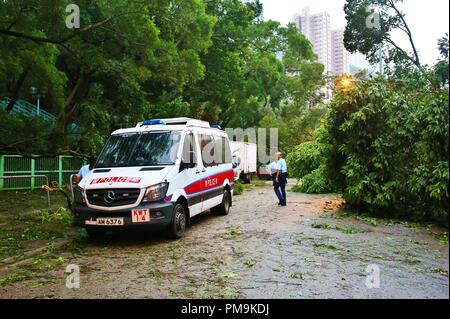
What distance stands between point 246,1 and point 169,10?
20.9m

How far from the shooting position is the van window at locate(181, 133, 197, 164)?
8331 mm

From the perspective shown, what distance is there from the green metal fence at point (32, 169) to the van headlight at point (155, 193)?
9487 millimetres

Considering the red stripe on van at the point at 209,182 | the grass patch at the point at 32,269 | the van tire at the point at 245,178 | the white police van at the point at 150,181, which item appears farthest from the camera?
the van tire at the point at 245,178

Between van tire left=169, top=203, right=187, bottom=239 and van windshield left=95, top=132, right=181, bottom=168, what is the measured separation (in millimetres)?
947

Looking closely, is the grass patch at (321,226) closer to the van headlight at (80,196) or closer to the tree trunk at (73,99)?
the van headlight at (80,196)

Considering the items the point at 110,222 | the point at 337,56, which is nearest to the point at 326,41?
the point at 337,56

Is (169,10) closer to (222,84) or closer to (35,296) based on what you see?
(35,296)

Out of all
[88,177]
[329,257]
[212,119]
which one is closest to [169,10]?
[88,177]

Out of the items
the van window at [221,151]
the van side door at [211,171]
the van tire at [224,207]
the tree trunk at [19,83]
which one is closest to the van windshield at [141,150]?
the van side door at [211,171]

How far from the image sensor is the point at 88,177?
306 inches

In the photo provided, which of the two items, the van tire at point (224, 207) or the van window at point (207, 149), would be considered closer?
the van window at point (207, 149)

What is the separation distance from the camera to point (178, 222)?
308 inches

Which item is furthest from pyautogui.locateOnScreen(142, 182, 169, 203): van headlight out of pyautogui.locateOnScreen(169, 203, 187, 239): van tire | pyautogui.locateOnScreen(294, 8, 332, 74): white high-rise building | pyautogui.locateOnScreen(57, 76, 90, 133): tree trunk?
pyautogui.locateOnScreen(294, 8, 332, 74): white high-rise building

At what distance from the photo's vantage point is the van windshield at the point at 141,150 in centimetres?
806
